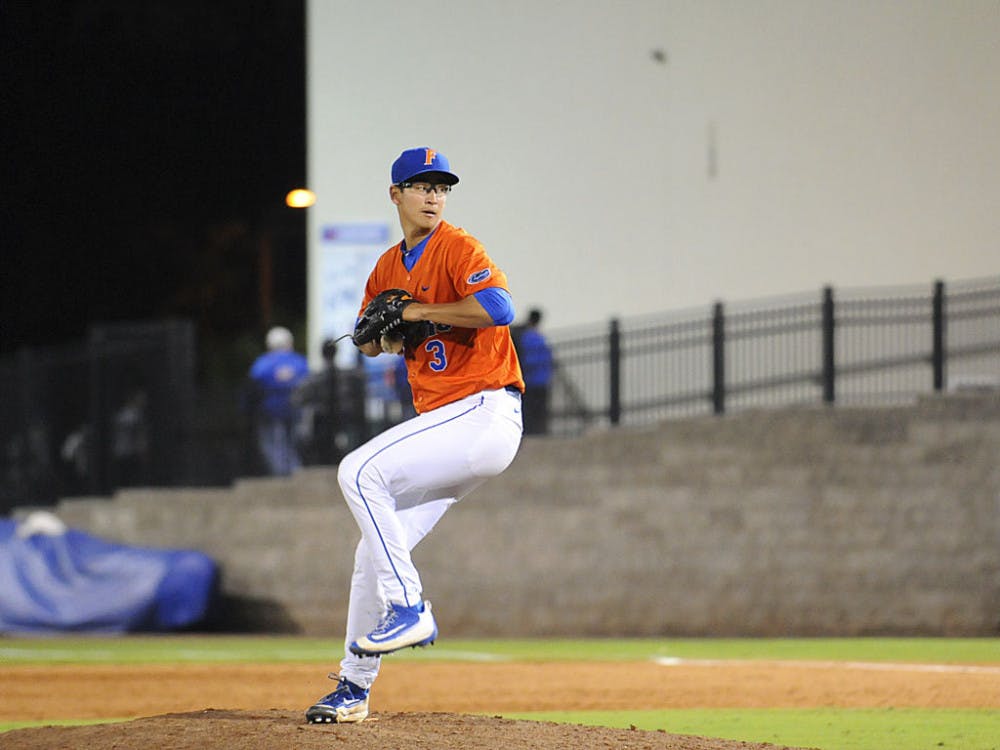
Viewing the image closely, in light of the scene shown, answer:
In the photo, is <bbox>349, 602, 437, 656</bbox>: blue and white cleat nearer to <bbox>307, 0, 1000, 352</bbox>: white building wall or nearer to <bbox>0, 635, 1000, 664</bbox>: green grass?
<bbox>0, 635, 1000, 664</bbox>: green grass

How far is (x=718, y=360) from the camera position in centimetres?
1806

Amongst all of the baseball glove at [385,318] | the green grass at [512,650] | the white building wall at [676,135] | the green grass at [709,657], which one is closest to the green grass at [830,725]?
the green grass at [709,657]

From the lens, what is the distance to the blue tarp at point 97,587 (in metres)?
17.5

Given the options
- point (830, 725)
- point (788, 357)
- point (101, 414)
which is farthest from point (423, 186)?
point (101, 414)

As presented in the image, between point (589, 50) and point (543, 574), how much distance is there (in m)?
7.32

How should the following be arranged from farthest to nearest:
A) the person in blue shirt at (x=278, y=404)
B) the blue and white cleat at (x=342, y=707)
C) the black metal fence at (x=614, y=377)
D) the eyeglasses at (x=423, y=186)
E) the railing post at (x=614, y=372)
→ the person in blue shirt at (x=278, y=404) < the railing post at (x=614, y=372) < the black metal fence at (x=614, y=377) < the eyeglasses at (x=423, y=186) < the blue and white cleat at (x=342, y=707)

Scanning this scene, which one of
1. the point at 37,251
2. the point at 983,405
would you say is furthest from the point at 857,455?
the point at 37,251

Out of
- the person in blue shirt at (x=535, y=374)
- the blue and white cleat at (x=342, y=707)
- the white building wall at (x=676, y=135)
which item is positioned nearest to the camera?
the blue and white cleat at (x=342, y=707)

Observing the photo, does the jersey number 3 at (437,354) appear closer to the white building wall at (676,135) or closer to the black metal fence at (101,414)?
the black metal fence at (101,414)

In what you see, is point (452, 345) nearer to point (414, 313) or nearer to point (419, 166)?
point (414, 313)

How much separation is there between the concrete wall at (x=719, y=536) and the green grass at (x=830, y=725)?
7084 millimetres

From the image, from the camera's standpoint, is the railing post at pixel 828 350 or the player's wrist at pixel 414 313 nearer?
the player's wrist at pixel 414 313

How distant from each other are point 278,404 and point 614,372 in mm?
3967

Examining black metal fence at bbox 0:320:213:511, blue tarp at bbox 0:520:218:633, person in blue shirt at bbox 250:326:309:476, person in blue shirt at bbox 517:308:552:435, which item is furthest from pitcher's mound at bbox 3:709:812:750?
black metal fence at bbox 0:320:213:511
